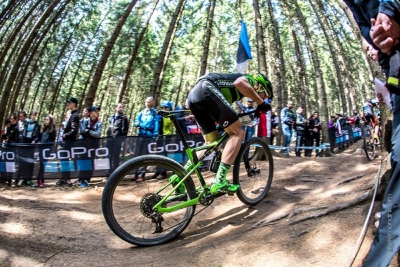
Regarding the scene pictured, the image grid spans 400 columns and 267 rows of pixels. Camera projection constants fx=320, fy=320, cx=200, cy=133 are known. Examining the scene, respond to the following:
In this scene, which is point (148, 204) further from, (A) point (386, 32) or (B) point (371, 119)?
(B) point (371, 119)

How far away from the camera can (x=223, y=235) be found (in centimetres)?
358

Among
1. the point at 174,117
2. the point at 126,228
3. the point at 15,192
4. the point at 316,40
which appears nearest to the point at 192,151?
the point at 174,117

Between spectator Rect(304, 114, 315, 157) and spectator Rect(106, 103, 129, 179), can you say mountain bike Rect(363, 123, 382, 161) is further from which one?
spectator Rect(106, 103, 129, 179)

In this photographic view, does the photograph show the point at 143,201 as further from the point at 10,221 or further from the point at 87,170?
the point at 87,170

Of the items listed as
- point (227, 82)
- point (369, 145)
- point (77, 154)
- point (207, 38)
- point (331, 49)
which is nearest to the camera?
point (227, 82)

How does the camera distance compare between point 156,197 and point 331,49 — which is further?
point 331,49

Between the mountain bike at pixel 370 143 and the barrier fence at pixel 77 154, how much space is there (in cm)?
582

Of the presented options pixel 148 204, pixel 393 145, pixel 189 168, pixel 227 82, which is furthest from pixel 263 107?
pixel 393 145

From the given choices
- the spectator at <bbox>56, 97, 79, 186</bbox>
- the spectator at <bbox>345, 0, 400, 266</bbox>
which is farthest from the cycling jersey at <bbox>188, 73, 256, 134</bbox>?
the spectator at <bbox>56, 97, 79, 186</bbox>

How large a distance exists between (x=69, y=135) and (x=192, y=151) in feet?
16.8

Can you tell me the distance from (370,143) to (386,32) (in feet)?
30.6

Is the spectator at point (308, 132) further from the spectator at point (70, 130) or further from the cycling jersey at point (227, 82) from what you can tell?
the cycling jersey at point (227, 82)

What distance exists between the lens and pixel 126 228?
12.0ft

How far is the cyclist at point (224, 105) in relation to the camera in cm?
385
